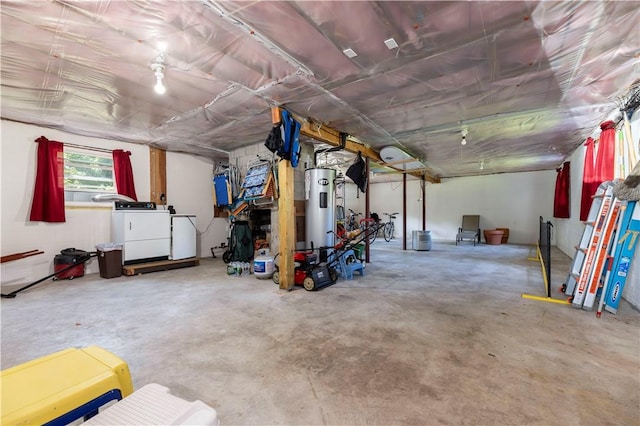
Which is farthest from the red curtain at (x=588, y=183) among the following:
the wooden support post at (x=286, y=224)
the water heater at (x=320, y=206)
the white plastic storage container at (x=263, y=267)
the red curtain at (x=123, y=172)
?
the red curtain at (x=123, y=172)

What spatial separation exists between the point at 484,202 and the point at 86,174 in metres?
11.7

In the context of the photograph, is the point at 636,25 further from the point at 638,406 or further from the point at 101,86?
the point at 101,86

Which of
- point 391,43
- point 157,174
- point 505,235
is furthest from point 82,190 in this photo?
point 505,235

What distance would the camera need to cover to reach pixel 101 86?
3094mm

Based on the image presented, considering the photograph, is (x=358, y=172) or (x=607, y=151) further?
(x=358, y=172)

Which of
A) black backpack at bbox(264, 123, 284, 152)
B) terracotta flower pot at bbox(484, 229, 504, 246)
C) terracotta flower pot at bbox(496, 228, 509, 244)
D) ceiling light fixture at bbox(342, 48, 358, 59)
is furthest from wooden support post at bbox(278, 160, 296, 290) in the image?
terracotta flower pot at bbox(496, 228, 509, 244)

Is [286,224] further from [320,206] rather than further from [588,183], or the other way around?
[588,183]

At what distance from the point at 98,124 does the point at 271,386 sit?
4.97 m

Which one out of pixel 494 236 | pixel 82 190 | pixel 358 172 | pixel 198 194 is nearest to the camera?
pixel 82 190

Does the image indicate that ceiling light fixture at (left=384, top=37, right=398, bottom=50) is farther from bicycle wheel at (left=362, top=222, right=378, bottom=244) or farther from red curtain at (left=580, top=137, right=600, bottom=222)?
red curtain at (left=580, top=137, right=600, bottom=222)

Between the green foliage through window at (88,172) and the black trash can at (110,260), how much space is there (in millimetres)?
1291

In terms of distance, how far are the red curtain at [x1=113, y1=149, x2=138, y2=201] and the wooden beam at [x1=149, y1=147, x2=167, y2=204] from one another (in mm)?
476

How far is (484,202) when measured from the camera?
9977mm

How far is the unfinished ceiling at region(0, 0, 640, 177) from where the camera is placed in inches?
76.2
